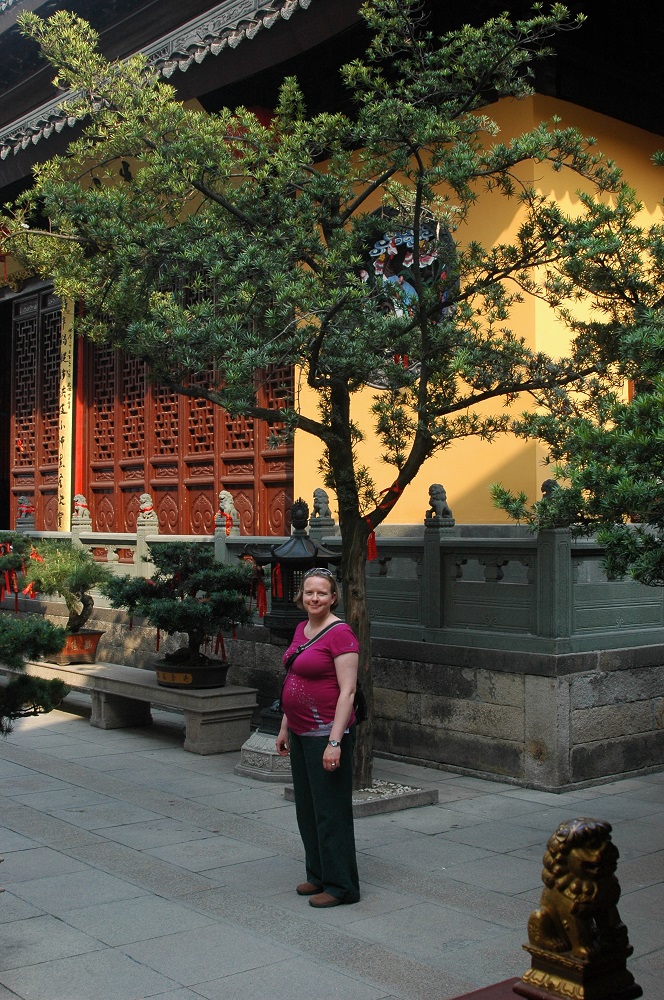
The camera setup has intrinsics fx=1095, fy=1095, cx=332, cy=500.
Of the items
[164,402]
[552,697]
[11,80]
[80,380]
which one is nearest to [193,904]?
[552,697]

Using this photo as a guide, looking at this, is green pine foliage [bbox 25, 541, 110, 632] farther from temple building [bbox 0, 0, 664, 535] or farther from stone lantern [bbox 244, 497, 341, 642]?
stone lantern [bbox 244, 497, 341, 642]

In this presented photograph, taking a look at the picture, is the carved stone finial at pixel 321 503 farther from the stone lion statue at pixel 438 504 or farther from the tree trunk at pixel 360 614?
the tree trunk at pixel 360 614

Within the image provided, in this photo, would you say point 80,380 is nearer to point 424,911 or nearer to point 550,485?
point 550,485

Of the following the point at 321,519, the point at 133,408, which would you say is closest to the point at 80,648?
the point at 321,519

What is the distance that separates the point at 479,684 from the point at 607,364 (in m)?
2.59

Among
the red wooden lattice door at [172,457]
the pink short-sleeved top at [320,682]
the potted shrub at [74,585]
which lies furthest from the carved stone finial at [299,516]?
the potted shrub at [74,585]

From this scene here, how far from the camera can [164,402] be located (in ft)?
45.5

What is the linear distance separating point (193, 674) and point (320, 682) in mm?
4144

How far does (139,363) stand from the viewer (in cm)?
1432

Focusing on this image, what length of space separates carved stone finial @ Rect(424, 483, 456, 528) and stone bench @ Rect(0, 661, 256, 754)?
213 cm

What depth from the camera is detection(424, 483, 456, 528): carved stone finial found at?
331 inches

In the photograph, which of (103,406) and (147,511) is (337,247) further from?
(103,406)

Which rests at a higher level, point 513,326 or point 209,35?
point 209,35

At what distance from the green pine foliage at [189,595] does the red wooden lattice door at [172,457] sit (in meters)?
2.67
